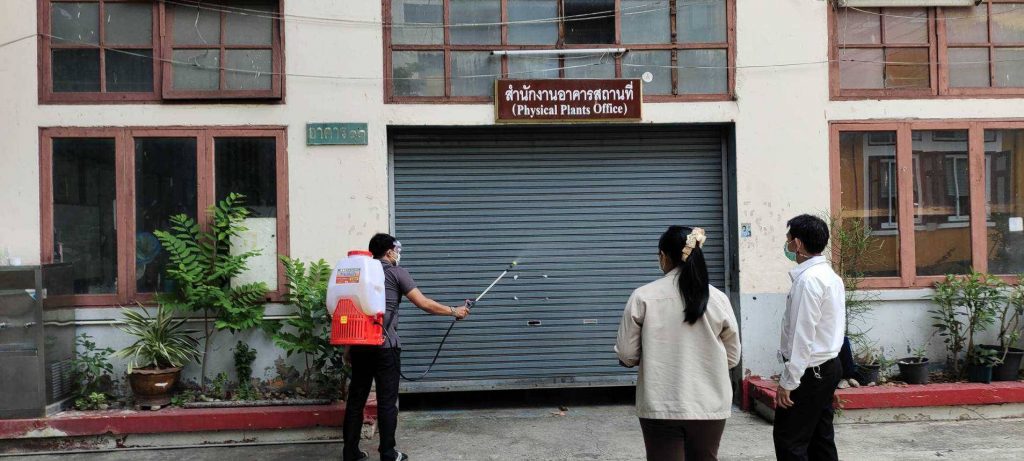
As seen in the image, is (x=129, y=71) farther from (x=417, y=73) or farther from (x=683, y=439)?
(x=683, y=439)

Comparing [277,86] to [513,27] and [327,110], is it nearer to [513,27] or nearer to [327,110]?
[327,110]

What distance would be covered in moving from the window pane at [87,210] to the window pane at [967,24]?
819cm

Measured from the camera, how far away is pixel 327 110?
7211mm

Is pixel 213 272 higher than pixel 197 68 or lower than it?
lower

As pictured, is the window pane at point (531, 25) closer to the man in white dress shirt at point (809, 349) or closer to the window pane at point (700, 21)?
the window pane at point (700, 21)

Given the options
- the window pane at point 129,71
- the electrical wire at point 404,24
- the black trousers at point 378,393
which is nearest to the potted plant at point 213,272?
the window pane at point 129,71

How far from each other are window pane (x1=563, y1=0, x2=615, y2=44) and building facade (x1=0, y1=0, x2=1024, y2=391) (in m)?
0.02

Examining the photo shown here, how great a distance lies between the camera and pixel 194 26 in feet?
23.7

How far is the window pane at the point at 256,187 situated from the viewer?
23.5ft

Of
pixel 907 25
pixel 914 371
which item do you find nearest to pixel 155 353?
pixel 914 371

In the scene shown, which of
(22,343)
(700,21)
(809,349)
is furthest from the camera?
(700,21)

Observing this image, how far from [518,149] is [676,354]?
4.15 m

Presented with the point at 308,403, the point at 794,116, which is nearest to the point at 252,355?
the point at 308,403

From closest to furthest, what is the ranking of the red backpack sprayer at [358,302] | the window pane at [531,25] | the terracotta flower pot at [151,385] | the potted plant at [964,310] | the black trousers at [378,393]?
the red backpack sprayer at [358,302]
the black trousers at [378,393]
the terracotta flower pot at [151,385]
the potted plant at [964,310]
the window pane at [531,25]
